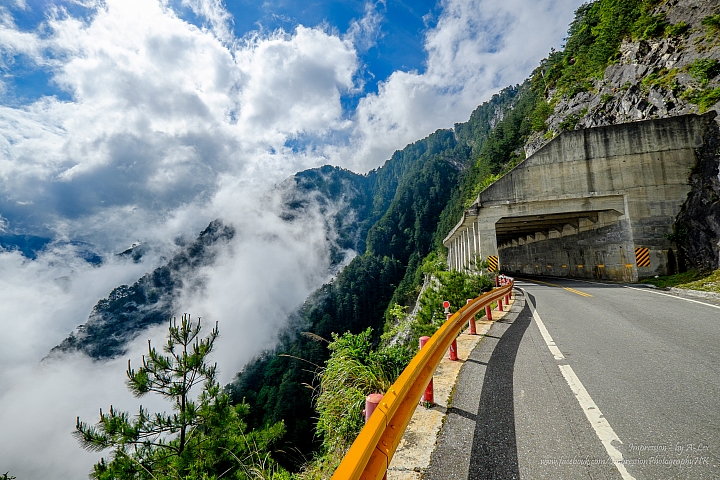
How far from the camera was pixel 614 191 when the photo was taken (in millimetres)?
16812

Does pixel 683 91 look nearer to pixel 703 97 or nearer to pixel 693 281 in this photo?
pixel 703 97

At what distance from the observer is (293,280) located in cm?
18638

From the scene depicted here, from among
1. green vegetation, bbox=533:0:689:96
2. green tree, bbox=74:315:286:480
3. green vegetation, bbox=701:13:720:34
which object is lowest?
green tree, bbox=74:315:286:480

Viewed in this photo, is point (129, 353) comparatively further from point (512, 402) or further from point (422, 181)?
point (512, 402)

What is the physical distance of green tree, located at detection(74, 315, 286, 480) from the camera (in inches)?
301

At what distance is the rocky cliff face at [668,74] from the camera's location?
54.3ft

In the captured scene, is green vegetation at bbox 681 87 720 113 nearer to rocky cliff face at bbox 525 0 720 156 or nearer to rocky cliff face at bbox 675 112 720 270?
rocky cliff face at bbox 525 0 720 156

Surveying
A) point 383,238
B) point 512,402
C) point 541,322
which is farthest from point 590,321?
point 383,238

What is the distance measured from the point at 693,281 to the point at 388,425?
16.6 metres

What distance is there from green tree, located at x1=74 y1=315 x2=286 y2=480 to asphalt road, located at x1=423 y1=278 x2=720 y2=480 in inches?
241

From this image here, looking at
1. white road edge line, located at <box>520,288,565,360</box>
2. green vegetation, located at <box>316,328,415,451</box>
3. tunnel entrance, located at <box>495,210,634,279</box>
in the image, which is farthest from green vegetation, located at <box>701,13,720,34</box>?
green vegetation, located at <box>316,328,415,451</box>

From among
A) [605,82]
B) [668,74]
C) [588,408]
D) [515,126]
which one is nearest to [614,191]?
[668,74]

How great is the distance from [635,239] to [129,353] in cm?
19180

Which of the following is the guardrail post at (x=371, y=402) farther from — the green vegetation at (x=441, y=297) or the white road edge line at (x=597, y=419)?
the green vegetation at (x=441, y=297)
